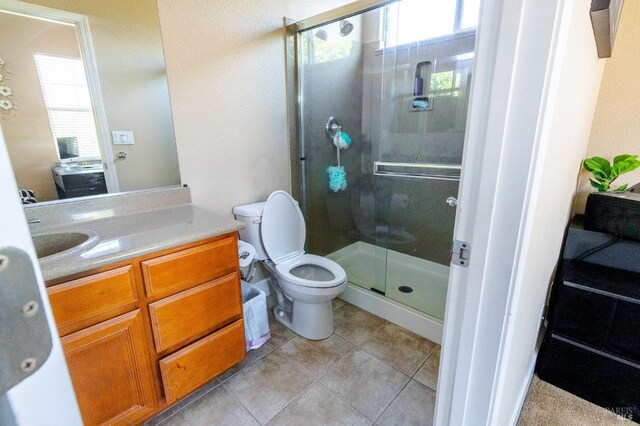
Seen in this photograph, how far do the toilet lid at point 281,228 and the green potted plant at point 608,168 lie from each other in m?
1.64

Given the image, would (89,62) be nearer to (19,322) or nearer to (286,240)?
(286,240)

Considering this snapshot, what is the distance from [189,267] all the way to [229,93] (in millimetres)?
1076

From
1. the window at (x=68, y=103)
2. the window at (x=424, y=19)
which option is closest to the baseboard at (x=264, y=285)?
the window at (x=68, y=103)

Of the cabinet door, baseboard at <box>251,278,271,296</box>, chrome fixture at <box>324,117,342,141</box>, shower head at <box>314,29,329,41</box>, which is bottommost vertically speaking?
baseboard at <box>251,278,271,296</box>

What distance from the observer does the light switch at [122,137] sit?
146cm

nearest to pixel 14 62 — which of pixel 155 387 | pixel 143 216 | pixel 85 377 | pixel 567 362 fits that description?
pixel 143 216

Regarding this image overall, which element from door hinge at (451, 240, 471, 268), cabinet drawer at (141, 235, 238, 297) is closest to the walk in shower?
cabinet drawer at (141, 235, 238, 297)

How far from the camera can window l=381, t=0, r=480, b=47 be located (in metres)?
1.94

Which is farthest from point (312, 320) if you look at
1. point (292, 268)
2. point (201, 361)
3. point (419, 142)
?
point (419, 142)

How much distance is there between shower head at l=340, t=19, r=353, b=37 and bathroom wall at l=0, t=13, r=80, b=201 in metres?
1.58

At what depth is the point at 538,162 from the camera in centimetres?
61

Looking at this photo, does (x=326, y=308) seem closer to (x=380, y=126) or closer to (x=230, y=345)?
(x=230, y=345)

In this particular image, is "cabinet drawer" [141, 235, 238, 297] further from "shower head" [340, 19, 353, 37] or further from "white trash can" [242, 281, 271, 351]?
"shower head" [340, 19, 353, 37]

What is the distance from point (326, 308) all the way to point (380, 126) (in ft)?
5.05
